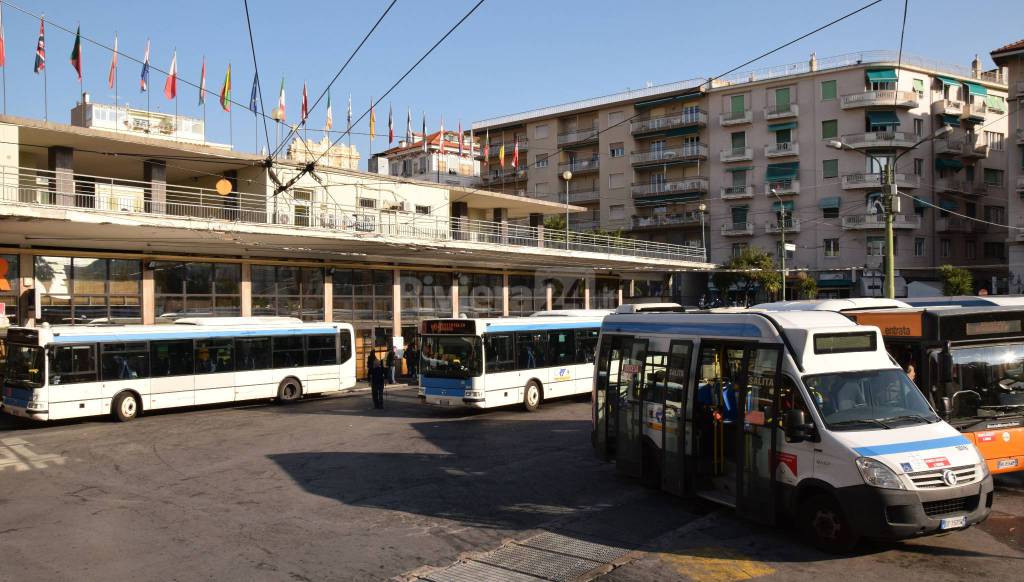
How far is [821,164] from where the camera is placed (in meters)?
57.0

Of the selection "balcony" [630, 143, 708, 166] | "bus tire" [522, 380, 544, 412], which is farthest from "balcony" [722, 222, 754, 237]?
"bus tire" [522, 380, 544, 412]

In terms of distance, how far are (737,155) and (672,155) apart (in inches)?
210

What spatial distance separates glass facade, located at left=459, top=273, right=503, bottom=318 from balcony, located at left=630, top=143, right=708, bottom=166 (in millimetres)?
28991

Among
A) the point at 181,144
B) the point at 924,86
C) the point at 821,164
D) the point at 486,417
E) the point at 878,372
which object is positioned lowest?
the point at 486,417

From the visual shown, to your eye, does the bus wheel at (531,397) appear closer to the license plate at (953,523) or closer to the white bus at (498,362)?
the white bus at (498,362)

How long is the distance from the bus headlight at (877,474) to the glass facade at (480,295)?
29.8 meters

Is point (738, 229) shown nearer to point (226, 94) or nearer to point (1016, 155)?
point (1016, 155)

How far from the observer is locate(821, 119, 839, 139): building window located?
185ft

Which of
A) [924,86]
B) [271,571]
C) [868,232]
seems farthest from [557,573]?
[924,86]

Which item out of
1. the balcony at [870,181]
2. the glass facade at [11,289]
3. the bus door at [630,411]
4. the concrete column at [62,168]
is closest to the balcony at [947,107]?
the balcony at [870,181]

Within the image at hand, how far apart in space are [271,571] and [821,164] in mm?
56186

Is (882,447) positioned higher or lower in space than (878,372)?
lower

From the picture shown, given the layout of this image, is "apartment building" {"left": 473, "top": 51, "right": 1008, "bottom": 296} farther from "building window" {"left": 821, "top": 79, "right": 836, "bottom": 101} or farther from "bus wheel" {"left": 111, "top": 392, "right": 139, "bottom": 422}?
"bus wheel" {"left": 111, "top": 392, "right": 139, "bottom": 422}

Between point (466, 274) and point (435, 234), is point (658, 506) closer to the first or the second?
point (435, 234)
